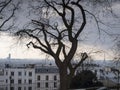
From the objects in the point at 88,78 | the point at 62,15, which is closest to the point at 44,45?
the point at 62,15

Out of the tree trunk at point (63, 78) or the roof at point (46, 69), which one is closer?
the tree trunk at point (63, 78)

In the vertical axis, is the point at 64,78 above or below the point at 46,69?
below

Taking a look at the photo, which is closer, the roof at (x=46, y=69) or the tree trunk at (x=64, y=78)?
the tree trunk at (x=64, y=78)

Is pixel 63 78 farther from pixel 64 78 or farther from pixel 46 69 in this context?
pixel 46 69

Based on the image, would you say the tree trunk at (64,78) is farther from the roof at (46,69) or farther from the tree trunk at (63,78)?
the roof at (46,69)

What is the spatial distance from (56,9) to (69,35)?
118cm

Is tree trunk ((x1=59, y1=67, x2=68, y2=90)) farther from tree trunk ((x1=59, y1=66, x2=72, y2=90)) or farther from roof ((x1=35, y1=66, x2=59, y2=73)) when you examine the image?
roof ((x1=35, y1=66, x2=59, y2=73))

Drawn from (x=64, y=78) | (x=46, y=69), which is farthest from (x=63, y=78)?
(x=46, y=69)

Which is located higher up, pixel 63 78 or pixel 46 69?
pixel 46 69

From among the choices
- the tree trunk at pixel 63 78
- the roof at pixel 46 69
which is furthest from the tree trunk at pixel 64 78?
the roof at pixel 46 69

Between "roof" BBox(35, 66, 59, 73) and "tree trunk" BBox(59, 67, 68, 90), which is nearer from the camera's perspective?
"tree trunk" BBox(59, 67, 68, 90)

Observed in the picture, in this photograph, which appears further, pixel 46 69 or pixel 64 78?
pixel 46 69

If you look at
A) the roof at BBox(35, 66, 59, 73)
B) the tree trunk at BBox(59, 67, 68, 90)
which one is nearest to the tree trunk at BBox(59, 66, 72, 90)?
the tree trunk at BBox(59, 67, 68, 90)

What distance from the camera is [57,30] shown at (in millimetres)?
14219
